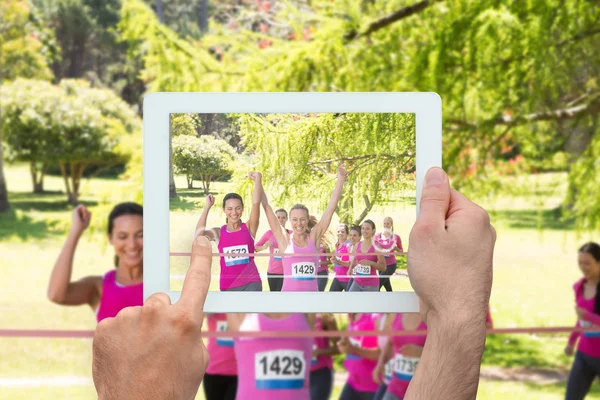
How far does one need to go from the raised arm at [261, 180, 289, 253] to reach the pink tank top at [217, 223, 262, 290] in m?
0.02

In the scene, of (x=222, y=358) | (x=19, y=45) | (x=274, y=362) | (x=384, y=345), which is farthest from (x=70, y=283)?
(x=19, y=45)

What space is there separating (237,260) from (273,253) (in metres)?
0.04

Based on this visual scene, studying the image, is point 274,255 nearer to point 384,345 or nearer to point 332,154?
point 332,154

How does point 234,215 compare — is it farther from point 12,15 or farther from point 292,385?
point 12,15

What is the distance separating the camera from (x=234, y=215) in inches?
29.6

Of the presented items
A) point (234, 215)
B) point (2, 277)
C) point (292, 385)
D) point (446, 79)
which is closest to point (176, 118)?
point (234, 215)

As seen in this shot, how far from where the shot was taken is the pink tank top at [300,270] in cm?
73

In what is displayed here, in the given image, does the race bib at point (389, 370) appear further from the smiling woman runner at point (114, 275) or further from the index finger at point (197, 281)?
the index finger at point (197, 281)

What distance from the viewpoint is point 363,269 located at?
2.45 feet

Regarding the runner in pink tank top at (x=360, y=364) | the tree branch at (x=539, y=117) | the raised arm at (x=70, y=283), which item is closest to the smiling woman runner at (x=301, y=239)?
the raised arm at (x=70, y=283)

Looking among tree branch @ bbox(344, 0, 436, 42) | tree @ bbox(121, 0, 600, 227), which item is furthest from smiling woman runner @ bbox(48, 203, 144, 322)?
tree branch @ bbox(344, 0, 436, 42)

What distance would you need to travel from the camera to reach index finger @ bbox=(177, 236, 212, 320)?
0.57 m

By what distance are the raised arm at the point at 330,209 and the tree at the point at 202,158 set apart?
0.33 ft

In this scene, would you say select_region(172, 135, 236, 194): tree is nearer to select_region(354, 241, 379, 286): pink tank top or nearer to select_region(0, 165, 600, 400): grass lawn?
A: select_region(354, 241, 379, 286): pink tank top
